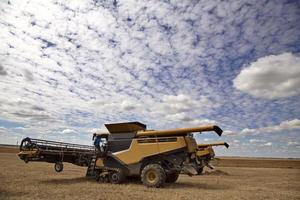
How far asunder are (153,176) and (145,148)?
1.65 meters

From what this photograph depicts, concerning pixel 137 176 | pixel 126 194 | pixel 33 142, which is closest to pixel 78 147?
pixel 33 142

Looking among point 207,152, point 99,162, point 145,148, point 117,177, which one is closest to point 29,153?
point 99,162

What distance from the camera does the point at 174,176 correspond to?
17516 mm

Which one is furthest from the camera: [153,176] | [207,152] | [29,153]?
[207,152]

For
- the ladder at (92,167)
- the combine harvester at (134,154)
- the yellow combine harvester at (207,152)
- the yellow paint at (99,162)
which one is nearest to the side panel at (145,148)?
the combine harvester at (134,154)

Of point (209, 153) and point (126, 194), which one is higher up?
point (209, 153)

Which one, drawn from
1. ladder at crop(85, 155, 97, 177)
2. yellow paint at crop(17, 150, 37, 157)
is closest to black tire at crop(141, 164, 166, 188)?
ladder at crop(85, 155, 97, 177)

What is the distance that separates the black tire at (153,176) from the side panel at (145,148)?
0.84 m

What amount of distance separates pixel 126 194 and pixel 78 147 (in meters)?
7.94

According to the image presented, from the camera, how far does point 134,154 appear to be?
16.2m

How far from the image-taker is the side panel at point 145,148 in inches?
600

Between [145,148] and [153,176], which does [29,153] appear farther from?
[153,176]

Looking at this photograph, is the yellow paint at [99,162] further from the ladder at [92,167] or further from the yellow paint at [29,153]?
the yellow paint at [29,153]

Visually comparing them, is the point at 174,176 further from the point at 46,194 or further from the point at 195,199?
the point at 46,194
